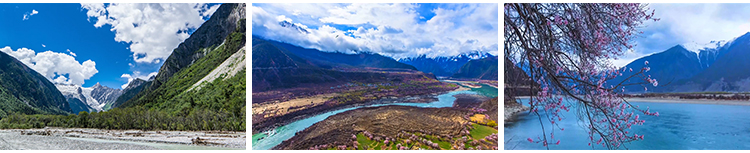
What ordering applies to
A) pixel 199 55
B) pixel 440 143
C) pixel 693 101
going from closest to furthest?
1. pixel 440 143
2. pixel 693 101
3. pixel 199 55

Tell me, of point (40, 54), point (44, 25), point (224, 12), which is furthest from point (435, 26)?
point (224, 12)

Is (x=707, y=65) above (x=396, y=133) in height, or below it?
above

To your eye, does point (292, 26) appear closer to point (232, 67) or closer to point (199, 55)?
point (232, 67)

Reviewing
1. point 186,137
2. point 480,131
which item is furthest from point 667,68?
point 186,137

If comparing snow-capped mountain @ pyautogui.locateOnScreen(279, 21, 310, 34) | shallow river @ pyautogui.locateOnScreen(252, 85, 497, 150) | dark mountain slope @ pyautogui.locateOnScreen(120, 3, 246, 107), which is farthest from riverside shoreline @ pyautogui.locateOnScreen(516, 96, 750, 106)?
dark mountain slope @ pyautogui.locateOnScreen(120, 3, 246, 107)

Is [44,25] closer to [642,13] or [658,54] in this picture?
[642,13]

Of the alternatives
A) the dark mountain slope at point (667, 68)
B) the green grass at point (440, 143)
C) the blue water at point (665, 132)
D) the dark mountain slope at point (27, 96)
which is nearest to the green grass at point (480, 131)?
the blue water at point (665, 132)
